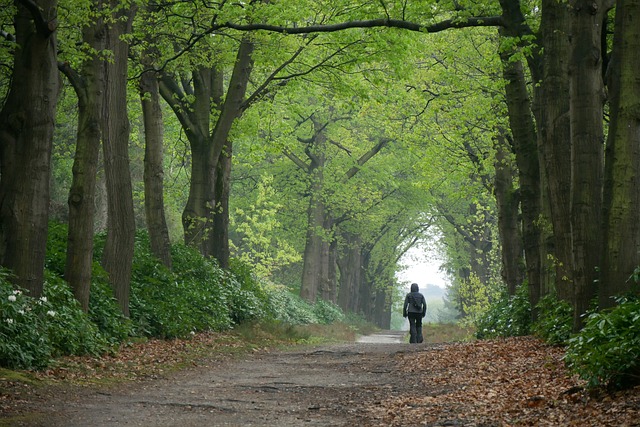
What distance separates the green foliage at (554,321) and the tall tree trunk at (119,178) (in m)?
7.79

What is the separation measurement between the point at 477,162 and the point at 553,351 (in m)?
15.7

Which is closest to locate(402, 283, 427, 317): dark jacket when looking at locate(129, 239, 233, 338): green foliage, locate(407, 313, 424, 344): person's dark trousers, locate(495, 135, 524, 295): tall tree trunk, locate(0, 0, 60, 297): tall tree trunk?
locate(407, 313, 424, 344): person's dark trousers

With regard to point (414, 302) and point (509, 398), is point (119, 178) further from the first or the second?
point (414, 302)

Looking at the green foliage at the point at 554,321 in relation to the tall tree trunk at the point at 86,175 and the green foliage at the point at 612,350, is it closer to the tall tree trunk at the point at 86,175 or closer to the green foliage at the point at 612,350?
the green foliage at the point at 612,350

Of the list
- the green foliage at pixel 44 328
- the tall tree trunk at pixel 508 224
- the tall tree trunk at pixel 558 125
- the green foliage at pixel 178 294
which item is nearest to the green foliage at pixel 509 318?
the tall tree trunk at pixel 508 224

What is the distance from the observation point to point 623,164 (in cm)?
902

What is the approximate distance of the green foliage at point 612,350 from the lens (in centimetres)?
718

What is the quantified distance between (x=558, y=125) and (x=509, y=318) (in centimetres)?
714

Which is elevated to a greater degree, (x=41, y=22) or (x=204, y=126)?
(x=204, y=126)

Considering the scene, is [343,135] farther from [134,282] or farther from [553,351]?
[553,351]

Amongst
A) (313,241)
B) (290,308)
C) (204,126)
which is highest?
(204,126)

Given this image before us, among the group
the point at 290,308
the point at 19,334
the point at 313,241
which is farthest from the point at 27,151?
the point at 313,241

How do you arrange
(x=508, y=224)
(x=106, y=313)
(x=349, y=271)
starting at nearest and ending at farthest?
(x=106, y=313) → (x=508, y=224) → (x=349, y=271)

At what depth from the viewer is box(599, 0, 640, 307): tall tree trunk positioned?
8898 mm
